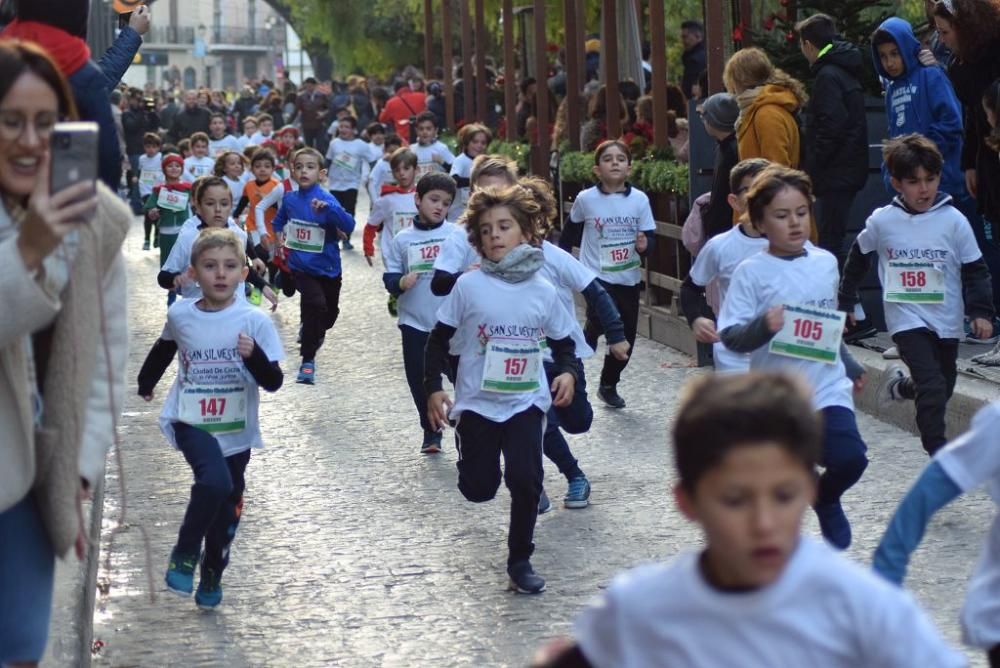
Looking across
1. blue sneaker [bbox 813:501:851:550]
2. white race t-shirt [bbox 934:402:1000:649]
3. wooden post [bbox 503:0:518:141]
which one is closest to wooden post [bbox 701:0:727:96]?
blue sneaker [bbox 813:501:851:550]

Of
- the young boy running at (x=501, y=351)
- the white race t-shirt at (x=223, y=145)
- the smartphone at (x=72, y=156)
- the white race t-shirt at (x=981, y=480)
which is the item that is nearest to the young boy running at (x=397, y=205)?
the young boy running at (x=501, y=351)

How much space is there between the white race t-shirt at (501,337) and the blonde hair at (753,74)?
4.59m

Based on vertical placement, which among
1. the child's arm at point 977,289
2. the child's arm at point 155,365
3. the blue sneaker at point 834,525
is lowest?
the blue sneaker at point 834,525

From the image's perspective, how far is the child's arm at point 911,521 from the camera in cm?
359

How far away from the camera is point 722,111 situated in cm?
1172

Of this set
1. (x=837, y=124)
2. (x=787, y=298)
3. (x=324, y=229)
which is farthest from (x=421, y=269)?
(x=787, y=298)

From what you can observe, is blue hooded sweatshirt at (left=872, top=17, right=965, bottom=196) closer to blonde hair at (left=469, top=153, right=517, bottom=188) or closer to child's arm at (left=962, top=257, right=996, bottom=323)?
blonde hair at (left=469, top=153, right=517, bottom=188)

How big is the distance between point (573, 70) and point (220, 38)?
116 m

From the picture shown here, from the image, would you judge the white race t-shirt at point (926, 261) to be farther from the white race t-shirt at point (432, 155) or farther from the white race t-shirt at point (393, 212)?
the white race t-shirt at point (432, 155)

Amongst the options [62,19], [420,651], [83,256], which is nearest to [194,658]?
[420,651]

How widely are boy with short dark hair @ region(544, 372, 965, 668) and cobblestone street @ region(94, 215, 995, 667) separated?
308 centimetres

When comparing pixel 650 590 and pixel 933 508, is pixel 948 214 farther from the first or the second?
pixel 650 590

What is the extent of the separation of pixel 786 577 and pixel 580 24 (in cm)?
1675

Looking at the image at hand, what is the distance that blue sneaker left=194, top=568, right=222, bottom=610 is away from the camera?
6.74 m
